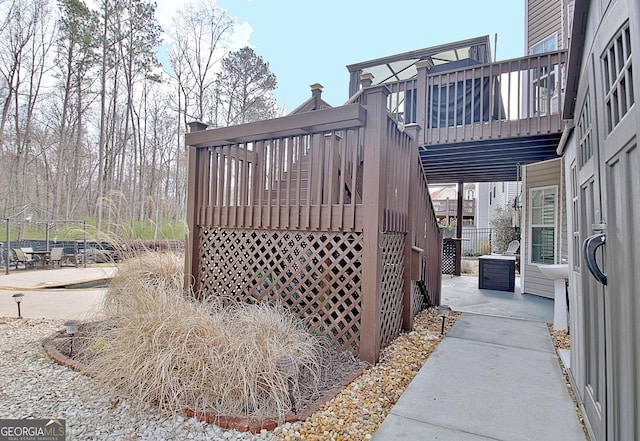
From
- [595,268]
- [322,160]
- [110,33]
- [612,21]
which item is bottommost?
[595,268]

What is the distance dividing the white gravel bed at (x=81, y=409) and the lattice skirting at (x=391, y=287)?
1759 millimetres

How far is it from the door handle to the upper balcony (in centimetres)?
393

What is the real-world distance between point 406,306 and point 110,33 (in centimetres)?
1621

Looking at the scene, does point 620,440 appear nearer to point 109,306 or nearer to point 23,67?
point 109,306

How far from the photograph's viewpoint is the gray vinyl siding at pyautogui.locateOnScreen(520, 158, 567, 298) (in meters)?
5.91

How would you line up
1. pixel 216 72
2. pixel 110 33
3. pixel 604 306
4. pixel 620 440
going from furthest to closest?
pixel 216 72 → pixel 110 33 → pixel 604 306 → pixel 620 440

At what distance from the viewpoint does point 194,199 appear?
429 cm

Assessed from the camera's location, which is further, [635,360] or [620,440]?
[620,440]

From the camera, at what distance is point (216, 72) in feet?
53.0

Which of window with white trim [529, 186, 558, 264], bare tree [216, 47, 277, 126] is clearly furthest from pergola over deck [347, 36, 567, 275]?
bare tree [216, 47, 277, 126]

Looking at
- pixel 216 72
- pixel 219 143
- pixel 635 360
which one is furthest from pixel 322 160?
pixel 216 72

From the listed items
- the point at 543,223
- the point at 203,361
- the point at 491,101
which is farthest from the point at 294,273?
the point at 543,223

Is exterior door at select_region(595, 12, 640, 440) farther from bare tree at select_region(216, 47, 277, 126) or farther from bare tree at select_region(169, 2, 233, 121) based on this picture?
bare tree at select_region(169, 2, 233, 121)

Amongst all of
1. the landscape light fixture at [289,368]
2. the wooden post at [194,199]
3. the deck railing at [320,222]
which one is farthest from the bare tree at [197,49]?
the landscape light fixture at [289,368]
